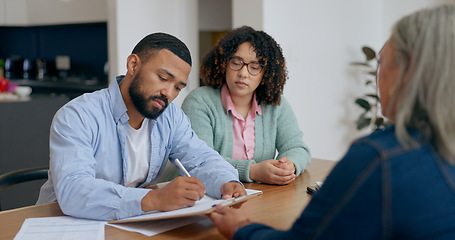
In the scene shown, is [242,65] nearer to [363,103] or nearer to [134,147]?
[134,147]

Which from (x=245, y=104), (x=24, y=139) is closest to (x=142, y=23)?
(x=24, y=139)

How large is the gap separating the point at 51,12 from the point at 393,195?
5680 mm

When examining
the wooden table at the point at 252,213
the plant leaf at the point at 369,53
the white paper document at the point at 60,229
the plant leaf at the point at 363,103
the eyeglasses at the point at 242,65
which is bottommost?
the plant leaf at the point at 363,103

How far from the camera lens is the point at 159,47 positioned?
1535mm

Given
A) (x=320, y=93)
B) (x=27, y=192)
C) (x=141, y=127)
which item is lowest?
(x=27, y=192)

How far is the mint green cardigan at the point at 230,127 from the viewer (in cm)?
202

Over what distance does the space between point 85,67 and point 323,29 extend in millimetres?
3272

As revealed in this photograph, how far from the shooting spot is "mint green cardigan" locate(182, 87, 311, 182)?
2020mm

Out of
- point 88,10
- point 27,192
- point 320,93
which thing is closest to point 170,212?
point 27,192

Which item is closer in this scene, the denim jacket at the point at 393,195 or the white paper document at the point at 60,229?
the denim jacket at the point at 393,195

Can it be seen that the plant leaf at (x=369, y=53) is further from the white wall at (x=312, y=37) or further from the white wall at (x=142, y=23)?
the white wall at (x=142, y=23)

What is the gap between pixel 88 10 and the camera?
5254 millimetres

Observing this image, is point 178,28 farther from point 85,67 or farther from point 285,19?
point 85,67

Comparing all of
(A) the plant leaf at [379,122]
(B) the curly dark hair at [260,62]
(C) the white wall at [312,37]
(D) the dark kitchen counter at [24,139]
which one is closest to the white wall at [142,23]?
(C) the white wall at [312,37]
